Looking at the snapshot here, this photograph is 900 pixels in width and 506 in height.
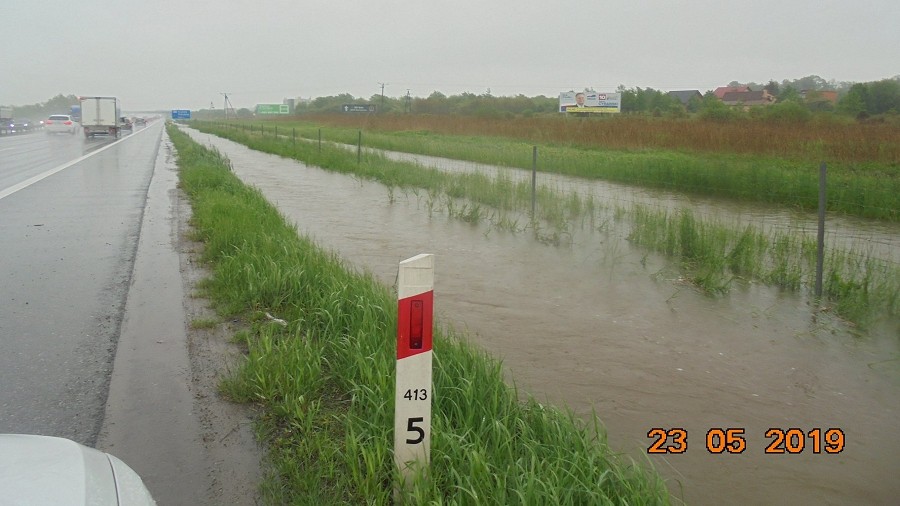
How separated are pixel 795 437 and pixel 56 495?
4134 mm

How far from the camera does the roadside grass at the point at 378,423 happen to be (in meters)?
3.35

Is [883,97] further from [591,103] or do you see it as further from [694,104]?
[591,103]

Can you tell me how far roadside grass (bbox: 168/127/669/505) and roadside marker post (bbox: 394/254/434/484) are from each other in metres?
0.12

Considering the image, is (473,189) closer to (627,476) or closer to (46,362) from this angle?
(46,362)

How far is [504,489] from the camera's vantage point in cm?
318

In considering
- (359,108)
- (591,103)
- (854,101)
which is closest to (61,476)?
(854,101)

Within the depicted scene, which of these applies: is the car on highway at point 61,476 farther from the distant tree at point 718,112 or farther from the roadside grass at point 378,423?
the distant tree at point 718,112

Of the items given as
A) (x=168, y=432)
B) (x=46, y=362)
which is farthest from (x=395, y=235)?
(x=168, y=432)

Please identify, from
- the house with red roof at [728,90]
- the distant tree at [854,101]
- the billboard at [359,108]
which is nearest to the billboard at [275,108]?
the billboard at [359,108]

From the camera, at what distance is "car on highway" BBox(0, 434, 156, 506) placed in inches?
80.4

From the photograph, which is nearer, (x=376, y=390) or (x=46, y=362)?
(x=376, y=390)

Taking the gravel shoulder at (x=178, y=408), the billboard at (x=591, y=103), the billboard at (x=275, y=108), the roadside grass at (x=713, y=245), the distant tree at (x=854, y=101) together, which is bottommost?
the gravel shoulder at (x=178, y=408)
